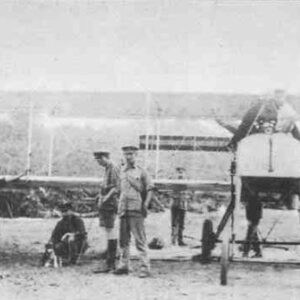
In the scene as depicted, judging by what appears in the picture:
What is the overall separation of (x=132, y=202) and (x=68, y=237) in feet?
4.93

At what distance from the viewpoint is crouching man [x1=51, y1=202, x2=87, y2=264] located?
940 cm

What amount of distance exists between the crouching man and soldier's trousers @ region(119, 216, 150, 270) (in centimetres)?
125

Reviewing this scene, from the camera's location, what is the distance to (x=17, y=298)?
6.63 m

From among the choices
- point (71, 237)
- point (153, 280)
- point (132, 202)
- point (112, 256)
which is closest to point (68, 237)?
point (71, 237)

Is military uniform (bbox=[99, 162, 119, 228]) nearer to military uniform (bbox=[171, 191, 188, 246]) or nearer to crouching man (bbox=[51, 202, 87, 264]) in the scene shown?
crouching man (bbox=[51, 202, 87, 264])

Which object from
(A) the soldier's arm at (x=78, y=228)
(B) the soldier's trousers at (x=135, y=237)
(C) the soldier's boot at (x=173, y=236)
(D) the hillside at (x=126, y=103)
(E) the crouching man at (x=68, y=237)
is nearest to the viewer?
(B) the soldier's trousers at (x=135, y=237)

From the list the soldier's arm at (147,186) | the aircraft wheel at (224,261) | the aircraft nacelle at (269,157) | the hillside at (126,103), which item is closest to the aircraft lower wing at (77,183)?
the soldier's arm at (147,186)

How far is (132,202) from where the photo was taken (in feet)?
28.0

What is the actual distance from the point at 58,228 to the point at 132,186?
1710mm

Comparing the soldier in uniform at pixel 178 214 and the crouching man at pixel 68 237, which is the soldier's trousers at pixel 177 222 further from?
the crouching man at pixel 68 237

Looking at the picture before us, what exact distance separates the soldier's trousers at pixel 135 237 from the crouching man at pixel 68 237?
1247mm

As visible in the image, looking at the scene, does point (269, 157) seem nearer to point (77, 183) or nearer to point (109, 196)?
point (109, 196)

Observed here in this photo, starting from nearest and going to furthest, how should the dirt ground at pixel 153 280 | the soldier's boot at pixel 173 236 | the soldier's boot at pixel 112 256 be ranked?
the dirt ground at pixel 153 280, the soldier's boot at pixel 112 256, the soldier's boot at pixel 173 236

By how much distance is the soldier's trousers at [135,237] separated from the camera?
8297 millimetres
